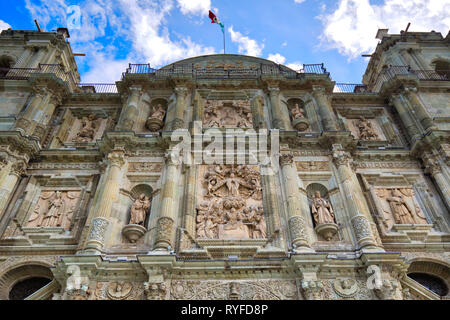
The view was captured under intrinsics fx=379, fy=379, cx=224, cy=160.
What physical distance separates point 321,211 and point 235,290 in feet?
14.1

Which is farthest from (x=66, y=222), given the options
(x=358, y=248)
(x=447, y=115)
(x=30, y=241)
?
(x=447, y=115)

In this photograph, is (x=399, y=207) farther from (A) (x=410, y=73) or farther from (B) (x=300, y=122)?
(A) (x=410, y=73)

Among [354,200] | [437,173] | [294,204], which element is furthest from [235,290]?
[437,173]

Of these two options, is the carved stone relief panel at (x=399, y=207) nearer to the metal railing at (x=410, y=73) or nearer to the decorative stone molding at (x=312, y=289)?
the decorative stone molding at (x=312, y=289)

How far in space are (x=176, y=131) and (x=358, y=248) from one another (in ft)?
25.2

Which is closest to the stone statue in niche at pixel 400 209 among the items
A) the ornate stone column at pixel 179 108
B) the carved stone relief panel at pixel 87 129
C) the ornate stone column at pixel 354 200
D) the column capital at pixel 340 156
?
the ornate stone column at pixel 354 200

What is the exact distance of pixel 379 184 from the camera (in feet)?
47.3

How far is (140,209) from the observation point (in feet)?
41.4

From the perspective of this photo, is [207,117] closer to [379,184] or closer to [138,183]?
[138,183]

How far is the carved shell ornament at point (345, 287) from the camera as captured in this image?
10.1 metres

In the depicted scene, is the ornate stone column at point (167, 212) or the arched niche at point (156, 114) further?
the arched niche at point (156, 114)

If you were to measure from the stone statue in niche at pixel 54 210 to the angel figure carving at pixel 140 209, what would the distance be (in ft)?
7.50

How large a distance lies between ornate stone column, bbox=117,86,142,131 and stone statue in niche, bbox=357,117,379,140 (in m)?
10.1

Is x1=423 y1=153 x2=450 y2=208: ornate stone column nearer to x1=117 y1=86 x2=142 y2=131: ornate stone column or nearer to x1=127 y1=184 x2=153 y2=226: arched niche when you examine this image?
x1=127 y1=184 x2=153 y2=226: arched niche
